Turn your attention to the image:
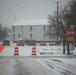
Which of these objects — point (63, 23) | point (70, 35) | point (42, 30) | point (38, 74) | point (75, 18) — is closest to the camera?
point (38, 74)

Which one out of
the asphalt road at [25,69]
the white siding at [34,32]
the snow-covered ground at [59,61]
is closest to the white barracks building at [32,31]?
the white siding at [34,32]

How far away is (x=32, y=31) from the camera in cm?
11475

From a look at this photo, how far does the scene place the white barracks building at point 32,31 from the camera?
11325cm

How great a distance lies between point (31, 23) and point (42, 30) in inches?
262

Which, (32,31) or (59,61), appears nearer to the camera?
(59,61)

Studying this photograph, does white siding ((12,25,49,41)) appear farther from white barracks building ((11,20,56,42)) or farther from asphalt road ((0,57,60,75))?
asphalt road ((0,57,60,75))

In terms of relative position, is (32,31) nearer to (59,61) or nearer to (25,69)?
(59,61)

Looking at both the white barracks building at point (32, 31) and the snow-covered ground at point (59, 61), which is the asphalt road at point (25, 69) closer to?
the snow-covered ground at point (59, 61)

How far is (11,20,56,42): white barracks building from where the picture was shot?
113 meters

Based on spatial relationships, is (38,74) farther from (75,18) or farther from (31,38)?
(31,38)

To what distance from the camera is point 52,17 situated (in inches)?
2963

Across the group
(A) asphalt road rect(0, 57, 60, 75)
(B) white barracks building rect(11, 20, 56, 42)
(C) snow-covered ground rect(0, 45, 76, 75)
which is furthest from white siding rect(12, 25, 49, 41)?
(A) asphalt road rect(0, 57, 60, 75)

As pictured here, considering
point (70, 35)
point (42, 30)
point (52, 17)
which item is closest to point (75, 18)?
point (70, 35)

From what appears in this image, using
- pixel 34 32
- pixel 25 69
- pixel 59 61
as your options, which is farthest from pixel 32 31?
pixel 25 69
